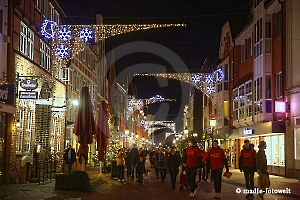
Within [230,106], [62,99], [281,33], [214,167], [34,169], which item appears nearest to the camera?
[214,167]

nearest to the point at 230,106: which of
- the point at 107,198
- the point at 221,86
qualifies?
the point at 221,86

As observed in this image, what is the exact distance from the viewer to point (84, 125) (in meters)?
21.9

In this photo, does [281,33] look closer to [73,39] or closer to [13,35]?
[73,39]

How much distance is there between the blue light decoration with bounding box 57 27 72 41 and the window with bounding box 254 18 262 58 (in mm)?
13494

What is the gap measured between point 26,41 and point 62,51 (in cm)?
330

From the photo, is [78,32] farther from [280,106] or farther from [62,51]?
[280,106]

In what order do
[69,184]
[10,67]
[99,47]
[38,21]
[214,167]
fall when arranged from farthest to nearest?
1. [99,47]
2. [38,21]
3. [10,67]
4. [69,184]
5. [214,167]

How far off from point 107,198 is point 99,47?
126 feet

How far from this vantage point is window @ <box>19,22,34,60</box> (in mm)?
24797

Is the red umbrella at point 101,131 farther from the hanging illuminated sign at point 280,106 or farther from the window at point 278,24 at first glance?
the window at point 278,24

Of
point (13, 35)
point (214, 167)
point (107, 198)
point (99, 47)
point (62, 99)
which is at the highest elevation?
point (99, 47)

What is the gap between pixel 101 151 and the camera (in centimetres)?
2681

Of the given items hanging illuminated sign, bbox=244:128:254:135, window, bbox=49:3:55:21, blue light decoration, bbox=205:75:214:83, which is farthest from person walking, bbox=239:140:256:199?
blue light decoration, bbox=205:75:214:83

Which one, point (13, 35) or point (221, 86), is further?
point (221, 86)
